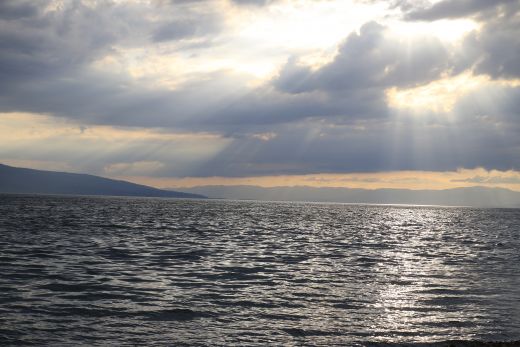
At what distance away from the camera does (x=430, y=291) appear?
27078 millimetres

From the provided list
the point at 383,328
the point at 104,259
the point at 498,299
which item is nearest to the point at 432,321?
the point at 383,328

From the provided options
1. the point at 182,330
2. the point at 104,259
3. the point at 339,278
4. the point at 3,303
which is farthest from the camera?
the point at 104,259

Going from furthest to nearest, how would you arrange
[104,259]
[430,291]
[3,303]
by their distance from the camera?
[104,259] < [430,291] < [3,303]

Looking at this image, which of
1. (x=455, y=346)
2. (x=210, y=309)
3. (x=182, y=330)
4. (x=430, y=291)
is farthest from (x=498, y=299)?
(x=182, y=330)

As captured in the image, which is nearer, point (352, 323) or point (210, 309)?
point (352, 323)

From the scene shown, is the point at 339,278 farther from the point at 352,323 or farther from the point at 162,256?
the point at 162,256

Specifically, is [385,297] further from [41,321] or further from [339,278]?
[41,321]

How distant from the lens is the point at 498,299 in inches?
1001

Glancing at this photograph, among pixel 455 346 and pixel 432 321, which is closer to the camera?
pixel 455 346

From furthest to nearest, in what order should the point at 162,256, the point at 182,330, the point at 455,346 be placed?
the point at 162,256 < the point at 182,330 < the point at 455,346

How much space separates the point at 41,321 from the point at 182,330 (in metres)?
5.00

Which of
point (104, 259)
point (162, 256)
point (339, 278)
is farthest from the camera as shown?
point (162, 256)

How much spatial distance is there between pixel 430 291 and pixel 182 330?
1443 cm

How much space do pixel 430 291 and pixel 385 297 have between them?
130 inches
